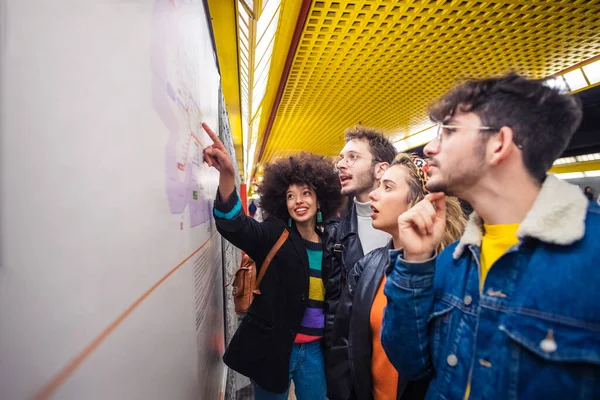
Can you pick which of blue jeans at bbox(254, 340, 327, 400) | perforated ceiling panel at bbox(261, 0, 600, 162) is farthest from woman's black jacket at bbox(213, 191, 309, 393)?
perforated ceiling panel at bbox(261, 0, 600, 162)

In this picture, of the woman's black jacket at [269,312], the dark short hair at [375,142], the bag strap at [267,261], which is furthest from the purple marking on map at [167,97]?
the dark short hair at [375,142]

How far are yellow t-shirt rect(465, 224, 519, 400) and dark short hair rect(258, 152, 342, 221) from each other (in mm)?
1166

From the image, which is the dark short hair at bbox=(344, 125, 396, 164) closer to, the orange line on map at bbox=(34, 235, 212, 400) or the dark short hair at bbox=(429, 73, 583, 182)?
the dark short hair at bbox=(429, 73, 583, 182)

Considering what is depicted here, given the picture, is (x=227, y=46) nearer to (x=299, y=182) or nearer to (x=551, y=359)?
(x=299, y=182)

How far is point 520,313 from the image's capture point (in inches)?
26.5

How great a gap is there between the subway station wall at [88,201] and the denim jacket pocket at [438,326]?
81 cm

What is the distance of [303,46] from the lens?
78.9 inches

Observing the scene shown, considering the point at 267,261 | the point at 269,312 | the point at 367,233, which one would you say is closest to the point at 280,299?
the point at 269,312

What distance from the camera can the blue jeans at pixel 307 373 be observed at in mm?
1529

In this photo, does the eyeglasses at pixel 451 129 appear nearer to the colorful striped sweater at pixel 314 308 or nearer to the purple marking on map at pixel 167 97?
the purple marking on map at pixel 167 97

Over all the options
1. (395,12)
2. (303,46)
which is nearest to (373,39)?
(395,12)

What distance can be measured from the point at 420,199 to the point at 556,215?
27.3 inches

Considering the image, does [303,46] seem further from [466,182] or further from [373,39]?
[466,182]

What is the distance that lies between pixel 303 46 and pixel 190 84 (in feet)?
4.50
